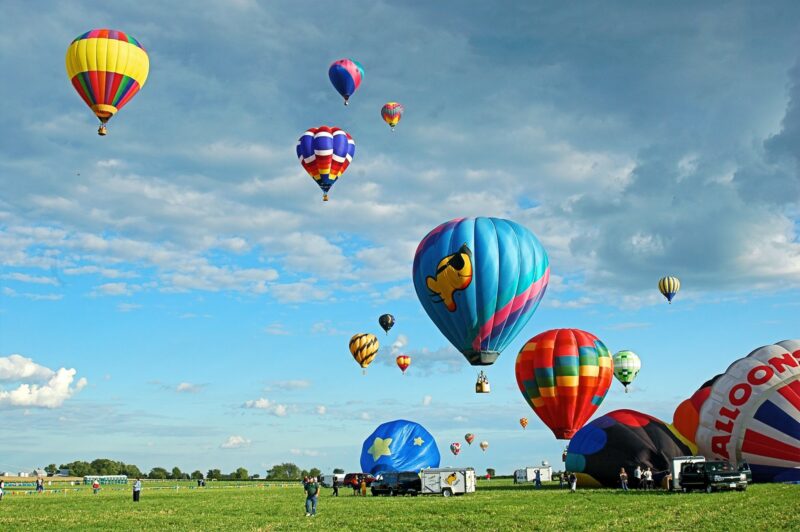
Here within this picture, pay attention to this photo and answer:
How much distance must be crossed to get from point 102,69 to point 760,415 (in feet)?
121

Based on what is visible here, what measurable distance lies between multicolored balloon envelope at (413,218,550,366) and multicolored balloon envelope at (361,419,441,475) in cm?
1434

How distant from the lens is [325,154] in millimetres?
54031

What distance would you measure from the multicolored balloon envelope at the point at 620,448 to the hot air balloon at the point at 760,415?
258cm

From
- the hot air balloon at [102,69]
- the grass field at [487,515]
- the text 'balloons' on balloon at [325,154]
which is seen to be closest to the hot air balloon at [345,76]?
the text 'balloons' on balloon at [325,154]

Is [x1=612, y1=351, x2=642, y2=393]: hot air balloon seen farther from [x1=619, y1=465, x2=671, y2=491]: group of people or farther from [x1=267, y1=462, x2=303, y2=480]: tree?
[x1=267, y1=462, x2=303, y2=480]: tree

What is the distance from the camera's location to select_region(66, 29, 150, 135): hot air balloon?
4203 centimetres

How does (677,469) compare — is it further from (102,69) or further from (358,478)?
(102,69)

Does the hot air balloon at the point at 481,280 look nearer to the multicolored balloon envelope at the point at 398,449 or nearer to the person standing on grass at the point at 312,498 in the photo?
the multicolored balloon envelope at the point at 398,449

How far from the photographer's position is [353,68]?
59.8 metres

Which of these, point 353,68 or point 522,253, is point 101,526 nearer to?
point 522,253

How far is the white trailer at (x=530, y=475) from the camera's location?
199 ft

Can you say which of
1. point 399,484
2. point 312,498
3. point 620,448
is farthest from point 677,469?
point 312,498

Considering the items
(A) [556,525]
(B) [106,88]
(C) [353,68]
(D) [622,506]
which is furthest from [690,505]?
(C) [353,68]

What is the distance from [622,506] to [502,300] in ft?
51.0
